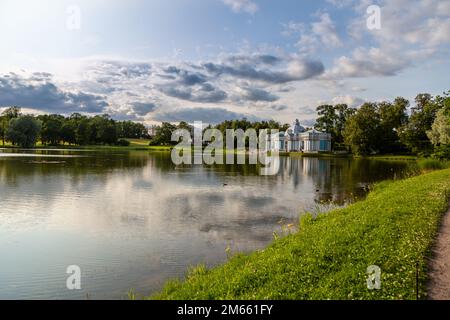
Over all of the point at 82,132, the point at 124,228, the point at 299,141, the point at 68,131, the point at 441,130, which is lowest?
the point at 124,228

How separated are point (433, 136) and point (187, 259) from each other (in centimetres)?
6452

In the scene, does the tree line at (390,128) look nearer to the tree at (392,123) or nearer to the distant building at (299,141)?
the tree at (392,123)

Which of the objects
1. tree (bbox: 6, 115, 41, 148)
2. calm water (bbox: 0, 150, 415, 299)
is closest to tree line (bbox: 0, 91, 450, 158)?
tree (bbox: 6, 115, 41, 148)

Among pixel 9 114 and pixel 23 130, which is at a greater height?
pixel 9 114

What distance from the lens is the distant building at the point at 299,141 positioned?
372 feet

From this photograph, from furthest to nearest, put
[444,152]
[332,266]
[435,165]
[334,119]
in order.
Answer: [334,119], [435,165], [444,152], [332,266]

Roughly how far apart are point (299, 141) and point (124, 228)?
115011 millimetres

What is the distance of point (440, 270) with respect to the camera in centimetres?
787

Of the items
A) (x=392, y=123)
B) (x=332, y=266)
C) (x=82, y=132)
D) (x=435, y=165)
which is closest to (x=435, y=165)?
(x=435, y=165)

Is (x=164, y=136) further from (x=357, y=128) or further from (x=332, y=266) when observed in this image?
(x=332, y=266)

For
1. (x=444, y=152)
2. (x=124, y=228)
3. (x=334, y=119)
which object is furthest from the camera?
(x=334, y=119)

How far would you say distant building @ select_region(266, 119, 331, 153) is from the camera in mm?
113312

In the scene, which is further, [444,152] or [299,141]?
[299,141]
